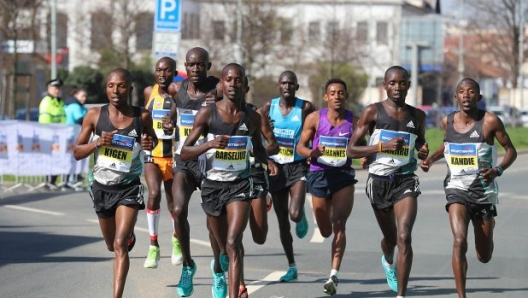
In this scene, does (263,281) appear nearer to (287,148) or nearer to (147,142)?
(287,148)

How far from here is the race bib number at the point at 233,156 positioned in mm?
9148

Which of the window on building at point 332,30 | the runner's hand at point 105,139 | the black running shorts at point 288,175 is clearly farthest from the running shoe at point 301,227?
the window on building at point 332,30

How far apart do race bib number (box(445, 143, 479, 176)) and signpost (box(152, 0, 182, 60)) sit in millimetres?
12423

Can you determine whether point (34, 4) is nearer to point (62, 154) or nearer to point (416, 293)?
point (62, 154)

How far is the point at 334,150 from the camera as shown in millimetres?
10938

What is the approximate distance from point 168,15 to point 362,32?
31.4m

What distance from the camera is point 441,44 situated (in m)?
76.8

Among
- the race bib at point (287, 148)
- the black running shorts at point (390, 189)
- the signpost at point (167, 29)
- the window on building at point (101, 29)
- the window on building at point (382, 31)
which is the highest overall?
the window on building at point (382, 31)

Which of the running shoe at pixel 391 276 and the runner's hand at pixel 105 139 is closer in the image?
the runner's hand at pixel 105 139

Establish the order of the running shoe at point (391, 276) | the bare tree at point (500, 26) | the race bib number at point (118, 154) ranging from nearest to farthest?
the race bib number at point (118, 154)
the running shoe at point (391, 276)
the bare tree at point (500, 26)

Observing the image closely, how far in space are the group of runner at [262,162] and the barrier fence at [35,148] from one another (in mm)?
10351

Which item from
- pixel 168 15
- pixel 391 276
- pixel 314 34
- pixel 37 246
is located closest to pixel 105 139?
pixel 391 276

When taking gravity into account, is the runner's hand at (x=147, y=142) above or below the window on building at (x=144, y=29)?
below

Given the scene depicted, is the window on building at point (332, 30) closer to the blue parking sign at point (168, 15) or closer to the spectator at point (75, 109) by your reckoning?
the blue parking sign at point (168, 15)
